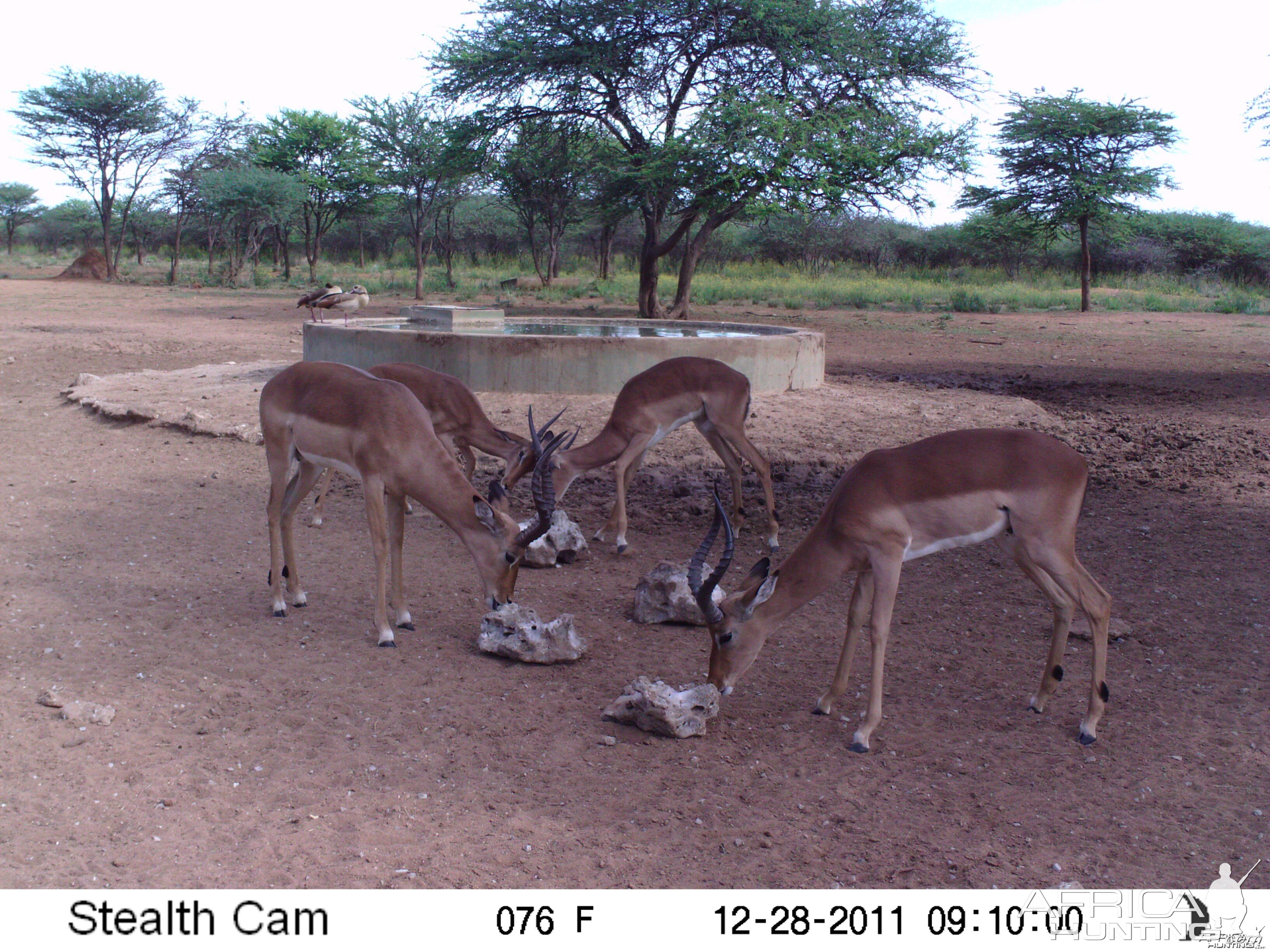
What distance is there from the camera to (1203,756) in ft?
13.3

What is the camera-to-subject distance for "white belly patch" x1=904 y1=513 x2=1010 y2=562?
425 cm

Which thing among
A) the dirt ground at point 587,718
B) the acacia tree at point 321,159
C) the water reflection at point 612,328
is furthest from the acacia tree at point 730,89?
the acacia tree at point 321,159

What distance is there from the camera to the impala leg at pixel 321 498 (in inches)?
289

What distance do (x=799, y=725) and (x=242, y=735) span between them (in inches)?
90.0

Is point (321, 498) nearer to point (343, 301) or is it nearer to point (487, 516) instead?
point (487, 516)

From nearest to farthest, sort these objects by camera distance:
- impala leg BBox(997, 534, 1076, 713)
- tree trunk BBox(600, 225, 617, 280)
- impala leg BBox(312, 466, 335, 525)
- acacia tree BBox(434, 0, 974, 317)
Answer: impala leg BBox(997, 534, 1076, 713)
impala leg BBox(312, 466, 335, 525)
acacia tree BBox(434, 0, 974, 317)
tree trunk BBox(600, 225, 617, 280)

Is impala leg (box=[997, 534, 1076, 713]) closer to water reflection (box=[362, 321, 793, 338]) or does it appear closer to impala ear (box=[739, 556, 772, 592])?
impala ear (box=[739, 556, 772, 592])

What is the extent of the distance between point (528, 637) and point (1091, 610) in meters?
2.50

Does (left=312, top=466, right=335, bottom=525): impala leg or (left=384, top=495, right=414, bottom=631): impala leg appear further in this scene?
(left=312, top=466, right=335, bottom=525): impala leg

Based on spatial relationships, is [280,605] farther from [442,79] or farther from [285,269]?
[285,269]

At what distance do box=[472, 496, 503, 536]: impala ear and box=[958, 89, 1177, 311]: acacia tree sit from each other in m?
27.0

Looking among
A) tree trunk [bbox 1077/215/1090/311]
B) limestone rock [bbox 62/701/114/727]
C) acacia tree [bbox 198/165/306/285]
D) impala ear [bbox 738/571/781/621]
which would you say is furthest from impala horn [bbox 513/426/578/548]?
acacia tree [bbox 198/165/306/285]

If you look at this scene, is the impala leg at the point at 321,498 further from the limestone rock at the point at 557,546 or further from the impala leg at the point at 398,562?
the impala leg at the point at 398,562

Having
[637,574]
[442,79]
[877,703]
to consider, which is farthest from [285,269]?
[877,703]
